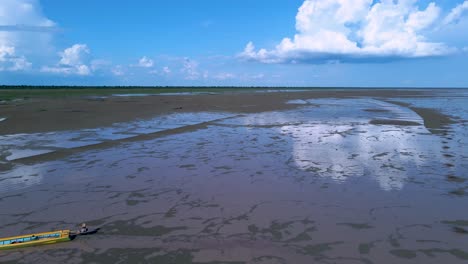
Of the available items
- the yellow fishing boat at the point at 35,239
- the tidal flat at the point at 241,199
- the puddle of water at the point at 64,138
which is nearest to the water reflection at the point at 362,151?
the tidal flat at the point at 241,199

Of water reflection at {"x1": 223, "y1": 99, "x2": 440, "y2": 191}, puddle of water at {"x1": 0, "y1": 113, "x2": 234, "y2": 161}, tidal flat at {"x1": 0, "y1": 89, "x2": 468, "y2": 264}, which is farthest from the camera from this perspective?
puddle of water at {"x1": 0, "y1": 113, "x2": 234, "y2": 161}

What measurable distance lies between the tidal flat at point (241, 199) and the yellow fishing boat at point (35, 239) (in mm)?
109

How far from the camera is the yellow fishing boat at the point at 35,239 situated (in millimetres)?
5070

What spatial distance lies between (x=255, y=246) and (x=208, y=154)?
6.89 meters

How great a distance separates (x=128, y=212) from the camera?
652cm

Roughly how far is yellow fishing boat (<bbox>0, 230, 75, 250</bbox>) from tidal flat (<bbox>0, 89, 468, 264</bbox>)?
0.11 meters

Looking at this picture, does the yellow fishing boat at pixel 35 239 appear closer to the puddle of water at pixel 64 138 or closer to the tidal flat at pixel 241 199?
the tidal flat at pixel 241 199

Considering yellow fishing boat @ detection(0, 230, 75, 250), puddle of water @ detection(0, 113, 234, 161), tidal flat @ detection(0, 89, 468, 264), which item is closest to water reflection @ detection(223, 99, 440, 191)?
tidal flat @ detection(0, 89, 468, 264)

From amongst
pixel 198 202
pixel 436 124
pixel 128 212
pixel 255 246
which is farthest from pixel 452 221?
pixel 436 124

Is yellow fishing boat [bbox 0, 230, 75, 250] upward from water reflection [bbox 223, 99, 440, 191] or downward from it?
downward

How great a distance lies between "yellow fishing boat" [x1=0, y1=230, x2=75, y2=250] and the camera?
5070mm

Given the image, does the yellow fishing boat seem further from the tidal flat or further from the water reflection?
the water reflection

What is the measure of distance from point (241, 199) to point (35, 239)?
407 cm

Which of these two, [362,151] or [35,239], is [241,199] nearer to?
[35,239]
